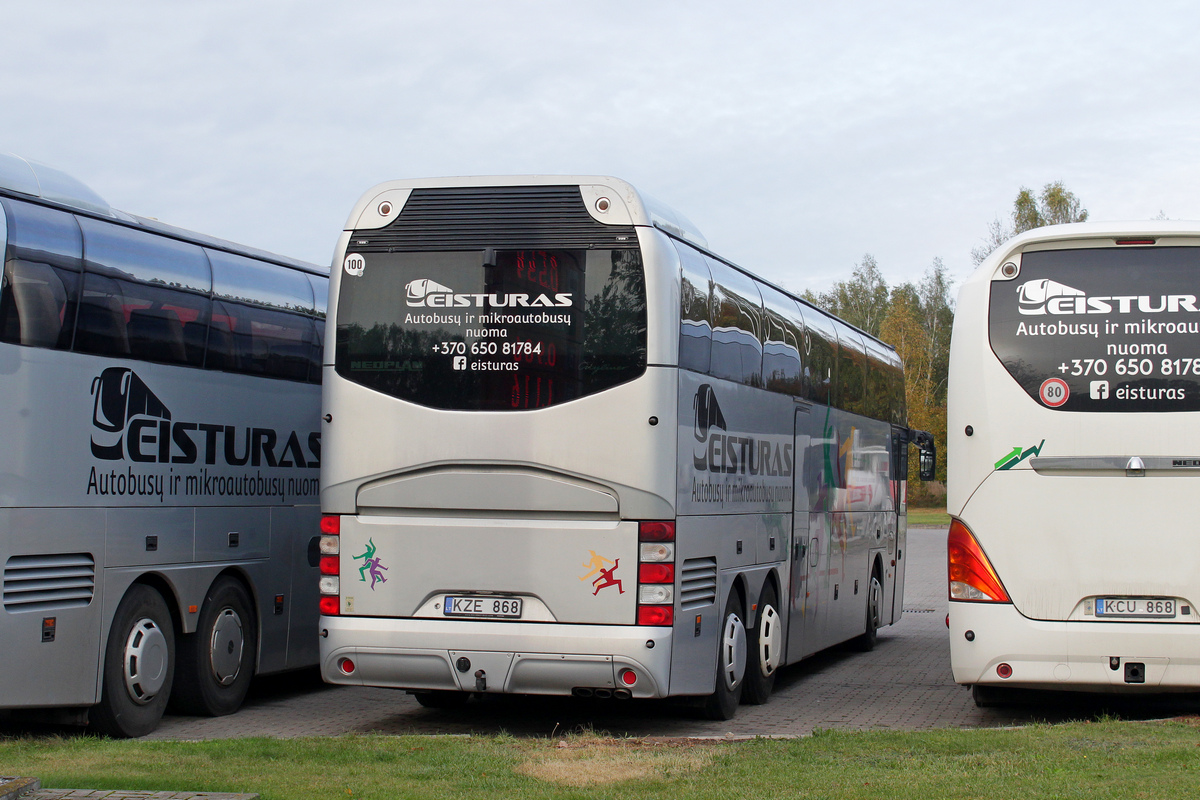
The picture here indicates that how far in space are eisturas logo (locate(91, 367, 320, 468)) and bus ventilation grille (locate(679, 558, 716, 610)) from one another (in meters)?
3.97

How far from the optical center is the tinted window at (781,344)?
1243 centimetres

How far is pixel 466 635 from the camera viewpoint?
9.50 meters

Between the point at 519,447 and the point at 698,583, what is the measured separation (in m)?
1.65

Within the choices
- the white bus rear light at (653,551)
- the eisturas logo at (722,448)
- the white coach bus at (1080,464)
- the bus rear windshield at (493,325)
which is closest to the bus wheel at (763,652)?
the eisturas logo at (722,448)

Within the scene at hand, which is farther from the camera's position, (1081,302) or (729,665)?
(729,665)

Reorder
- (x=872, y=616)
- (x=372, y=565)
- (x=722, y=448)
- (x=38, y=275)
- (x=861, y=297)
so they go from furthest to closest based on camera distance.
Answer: (x=861, y=297), (x=872, y=616), (x=722, y=448), (x=372, y=565), (x=38, y=275)

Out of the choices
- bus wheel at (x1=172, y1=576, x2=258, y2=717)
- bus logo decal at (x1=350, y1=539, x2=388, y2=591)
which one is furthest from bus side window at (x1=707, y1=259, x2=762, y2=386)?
bus wheel at (x1=172, y1=576, x2=258, y2=717)

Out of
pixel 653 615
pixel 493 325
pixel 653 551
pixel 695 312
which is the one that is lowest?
pixel 653 615

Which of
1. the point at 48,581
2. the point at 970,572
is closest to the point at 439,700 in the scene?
the point at 48,581

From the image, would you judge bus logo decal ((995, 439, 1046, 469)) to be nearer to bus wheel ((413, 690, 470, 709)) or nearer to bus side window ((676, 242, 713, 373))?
bus side window ((676, 242, 713, 373))

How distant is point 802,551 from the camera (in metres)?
13.5

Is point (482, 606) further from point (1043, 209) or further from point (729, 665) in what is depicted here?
point (1043, 209)

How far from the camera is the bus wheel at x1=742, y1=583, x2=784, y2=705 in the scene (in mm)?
11922

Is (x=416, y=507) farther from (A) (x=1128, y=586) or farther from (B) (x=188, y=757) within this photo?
(A) (x=1128, y=586)
